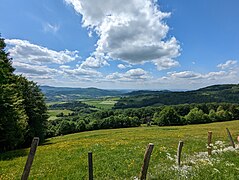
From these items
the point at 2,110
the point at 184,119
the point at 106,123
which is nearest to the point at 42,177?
the point at 2,110

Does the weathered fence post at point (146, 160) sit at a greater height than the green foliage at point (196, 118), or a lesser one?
greater

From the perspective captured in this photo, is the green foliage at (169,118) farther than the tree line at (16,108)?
Yes

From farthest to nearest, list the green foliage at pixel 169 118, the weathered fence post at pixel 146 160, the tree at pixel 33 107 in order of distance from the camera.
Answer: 1. the green foliage at pixel 169 118
2. the tree at pixel 33 107
3. the weathered fence post at pixel 146 160

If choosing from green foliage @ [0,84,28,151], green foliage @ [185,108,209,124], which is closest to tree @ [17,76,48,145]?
A: green foliage @ [0,84,28,151]

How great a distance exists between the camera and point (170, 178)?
1002 centimetres

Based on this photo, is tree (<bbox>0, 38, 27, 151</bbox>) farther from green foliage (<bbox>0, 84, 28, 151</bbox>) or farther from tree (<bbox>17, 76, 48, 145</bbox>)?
tree (<bbox>17, 76, 48, 145</bbox>)

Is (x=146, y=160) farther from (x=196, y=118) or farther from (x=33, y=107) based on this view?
(x=196, y=118)

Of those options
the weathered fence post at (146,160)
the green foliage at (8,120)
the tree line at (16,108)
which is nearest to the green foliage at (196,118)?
the tree line at (16,108)

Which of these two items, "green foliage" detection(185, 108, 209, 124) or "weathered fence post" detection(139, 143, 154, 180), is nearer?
"weathered fence post" detection(139, 143, 154, 180)

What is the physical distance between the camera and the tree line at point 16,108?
27609 millimetres

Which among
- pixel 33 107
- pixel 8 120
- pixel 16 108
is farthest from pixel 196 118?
pixel 8 120

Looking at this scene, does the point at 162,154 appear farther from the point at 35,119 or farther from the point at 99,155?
the point at 35,119

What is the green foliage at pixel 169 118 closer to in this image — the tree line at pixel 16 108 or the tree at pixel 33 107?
the tree line at pixel 16 108

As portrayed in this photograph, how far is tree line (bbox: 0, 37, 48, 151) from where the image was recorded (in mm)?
27609
